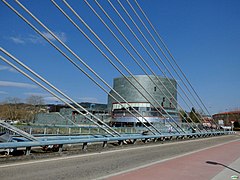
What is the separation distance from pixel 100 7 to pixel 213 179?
37.1 ft

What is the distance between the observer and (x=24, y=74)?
10.5 meters

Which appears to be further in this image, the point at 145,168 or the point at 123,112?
the point at 123,112

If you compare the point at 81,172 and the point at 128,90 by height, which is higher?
the point at 128,90

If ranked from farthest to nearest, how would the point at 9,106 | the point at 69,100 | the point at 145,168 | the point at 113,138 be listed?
the point at 9,106 → the point at 113,138 → the point at 69,100 → the point at 145,168

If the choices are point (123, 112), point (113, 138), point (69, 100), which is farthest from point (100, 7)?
point (123, 112)

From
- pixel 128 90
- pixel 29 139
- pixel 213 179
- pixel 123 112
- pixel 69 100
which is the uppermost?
pixel 128 90

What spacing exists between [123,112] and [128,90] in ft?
83.1

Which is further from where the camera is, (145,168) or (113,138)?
(113,138)

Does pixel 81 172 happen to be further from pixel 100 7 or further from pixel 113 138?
pixel 100 7

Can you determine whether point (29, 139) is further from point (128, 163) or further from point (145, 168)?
point (145, 168)

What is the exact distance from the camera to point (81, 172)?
7996 mm

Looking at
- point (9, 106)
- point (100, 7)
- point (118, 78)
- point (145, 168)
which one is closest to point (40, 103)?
point (9, 106)

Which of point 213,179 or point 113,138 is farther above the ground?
point 113,138

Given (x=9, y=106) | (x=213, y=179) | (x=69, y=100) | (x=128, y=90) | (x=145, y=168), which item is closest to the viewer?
(x=213, y=179)
